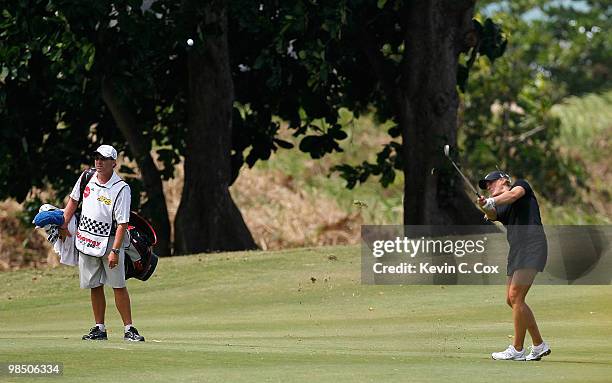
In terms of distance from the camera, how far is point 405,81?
30.0 meters

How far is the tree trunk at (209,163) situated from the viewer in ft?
96.9

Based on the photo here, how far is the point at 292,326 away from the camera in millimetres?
18375

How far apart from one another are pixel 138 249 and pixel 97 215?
69cm

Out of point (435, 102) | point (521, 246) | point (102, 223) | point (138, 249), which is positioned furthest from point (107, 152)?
point (435, 102)

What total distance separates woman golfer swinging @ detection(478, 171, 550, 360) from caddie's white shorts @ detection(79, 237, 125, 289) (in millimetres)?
3508

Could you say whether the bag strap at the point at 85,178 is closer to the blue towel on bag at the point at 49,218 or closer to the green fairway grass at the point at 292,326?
the blue towel on bag at the point at 49,218

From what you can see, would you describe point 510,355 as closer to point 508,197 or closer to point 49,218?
point 508,197

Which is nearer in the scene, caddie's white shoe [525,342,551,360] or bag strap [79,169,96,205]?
caddie's white shoe [525,342,551,360]

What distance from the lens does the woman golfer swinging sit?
44.0 feet

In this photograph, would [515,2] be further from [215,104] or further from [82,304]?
[82,304]

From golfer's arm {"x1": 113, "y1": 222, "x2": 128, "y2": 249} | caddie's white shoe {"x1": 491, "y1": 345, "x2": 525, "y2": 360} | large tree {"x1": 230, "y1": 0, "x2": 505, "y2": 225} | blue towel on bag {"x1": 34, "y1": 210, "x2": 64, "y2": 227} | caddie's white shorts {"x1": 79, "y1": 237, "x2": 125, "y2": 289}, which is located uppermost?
large tree {"x1": 230, "y1": 0, "x2": 505, "y2": 225}

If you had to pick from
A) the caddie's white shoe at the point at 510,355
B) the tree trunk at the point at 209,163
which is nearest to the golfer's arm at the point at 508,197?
the caddie's white shoe at the point at 510,355

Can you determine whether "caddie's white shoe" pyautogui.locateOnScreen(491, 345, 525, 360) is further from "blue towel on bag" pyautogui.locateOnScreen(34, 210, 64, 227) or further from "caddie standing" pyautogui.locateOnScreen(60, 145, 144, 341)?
"blue towel on bag" pyautogui.locateOnScreen(34, 210, 64, 227)

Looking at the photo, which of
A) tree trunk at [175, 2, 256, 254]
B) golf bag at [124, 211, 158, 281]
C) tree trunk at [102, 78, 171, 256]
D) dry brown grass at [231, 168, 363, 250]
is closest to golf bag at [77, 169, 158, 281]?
golf bag at [124, 211, 158, 281]
